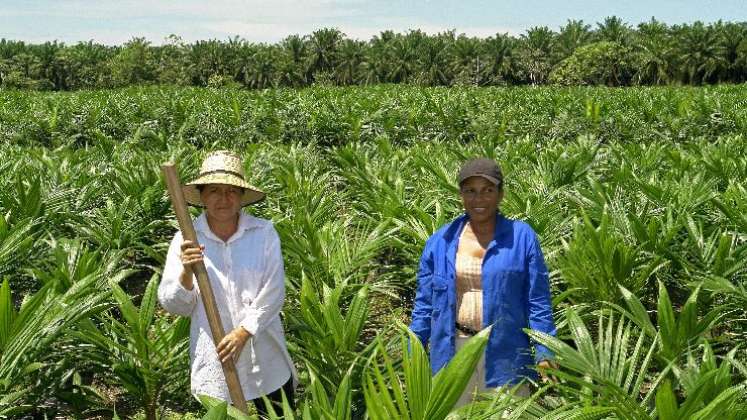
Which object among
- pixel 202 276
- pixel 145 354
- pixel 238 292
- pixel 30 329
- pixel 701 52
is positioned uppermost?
pixel 701 52

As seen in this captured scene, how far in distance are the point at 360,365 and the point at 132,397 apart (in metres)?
1.08

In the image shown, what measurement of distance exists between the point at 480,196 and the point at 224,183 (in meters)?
0.92

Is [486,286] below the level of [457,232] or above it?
below

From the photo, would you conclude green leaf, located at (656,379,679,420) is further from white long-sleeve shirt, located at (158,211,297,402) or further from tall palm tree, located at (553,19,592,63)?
tall palm tree, located at (553,19,592,63)

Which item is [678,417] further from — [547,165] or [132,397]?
[547,165]

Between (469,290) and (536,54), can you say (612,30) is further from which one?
(469,290)

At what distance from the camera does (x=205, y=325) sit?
2.53 metres

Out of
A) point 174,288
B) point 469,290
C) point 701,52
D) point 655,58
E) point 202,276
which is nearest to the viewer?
point 202,276

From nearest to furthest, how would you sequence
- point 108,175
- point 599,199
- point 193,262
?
1. point 193,262
2. point 599,199
3. point 108,175

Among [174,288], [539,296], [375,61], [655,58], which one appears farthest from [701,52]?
[174,288]

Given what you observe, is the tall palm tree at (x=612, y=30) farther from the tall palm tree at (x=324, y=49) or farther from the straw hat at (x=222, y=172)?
the straw hat at (x=222, y=172)

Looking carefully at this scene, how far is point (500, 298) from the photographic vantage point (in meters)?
2.60

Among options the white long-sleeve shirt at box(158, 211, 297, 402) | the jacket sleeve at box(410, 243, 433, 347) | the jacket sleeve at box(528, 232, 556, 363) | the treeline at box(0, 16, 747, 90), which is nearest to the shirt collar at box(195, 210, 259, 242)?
the white long-sleeve shirt at box(158, 211, 297, 402)

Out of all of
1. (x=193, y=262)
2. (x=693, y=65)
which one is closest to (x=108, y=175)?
(x=193, y=262)
